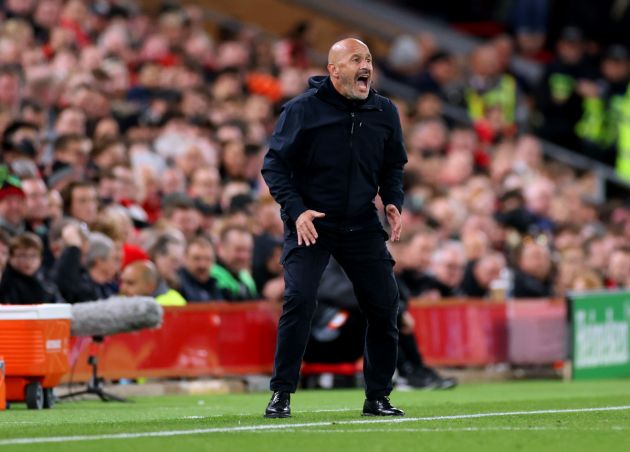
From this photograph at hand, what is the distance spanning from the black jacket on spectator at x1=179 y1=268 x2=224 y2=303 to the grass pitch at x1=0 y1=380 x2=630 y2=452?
2.43 metres

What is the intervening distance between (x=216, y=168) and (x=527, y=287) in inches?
148

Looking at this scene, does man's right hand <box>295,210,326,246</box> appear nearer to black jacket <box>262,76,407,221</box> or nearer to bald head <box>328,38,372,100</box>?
black jacket <box>262,76,407,221</box>

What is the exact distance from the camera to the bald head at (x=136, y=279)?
14.1 meters

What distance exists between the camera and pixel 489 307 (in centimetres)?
1772

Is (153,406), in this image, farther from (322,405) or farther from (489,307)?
(489,307)

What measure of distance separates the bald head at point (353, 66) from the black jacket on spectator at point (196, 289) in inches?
236

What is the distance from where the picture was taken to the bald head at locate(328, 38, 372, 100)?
967 cm

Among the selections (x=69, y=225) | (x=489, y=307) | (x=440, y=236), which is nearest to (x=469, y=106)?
(x=440, y=236)

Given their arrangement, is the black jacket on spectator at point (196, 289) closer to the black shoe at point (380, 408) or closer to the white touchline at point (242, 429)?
the white touchline at point (242, 429)

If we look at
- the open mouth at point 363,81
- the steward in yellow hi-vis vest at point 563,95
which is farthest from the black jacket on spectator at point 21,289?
the steward in yellow hi-vis vest at point 563,95

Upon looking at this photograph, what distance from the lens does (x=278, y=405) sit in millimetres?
9703

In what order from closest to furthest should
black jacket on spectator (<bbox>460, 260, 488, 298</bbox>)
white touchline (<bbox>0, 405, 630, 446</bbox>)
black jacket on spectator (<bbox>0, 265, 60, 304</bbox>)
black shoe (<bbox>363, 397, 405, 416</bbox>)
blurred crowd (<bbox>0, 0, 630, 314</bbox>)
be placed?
white touchline (<bbox>0, 405, 630, 446</bbox>), black shoe (<bbox>363, 397, 405, 416</bbox>), black jacket on spectator (<bbox>0, 265, 60, 304</bbox>), blurred crowd (<bbox>0, 0, 630, 314</bbox>), black jacket on spectator (<bbox>460, 260, 488, 298</bbox>)

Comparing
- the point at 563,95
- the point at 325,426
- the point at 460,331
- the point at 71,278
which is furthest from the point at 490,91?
the point at 325,426

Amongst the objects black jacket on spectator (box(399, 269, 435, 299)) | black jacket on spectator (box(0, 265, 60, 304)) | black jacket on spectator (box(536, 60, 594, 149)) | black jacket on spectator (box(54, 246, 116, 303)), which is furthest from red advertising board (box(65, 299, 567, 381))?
black jacket on spectator (box(536, 60, 594, 149))
